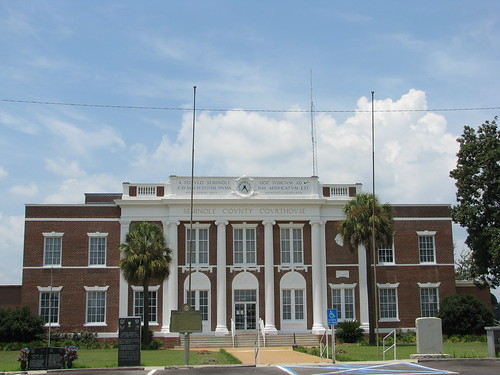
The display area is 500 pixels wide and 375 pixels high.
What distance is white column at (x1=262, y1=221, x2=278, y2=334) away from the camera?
48.8 m

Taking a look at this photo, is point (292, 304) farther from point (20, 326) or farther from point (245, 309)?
point (20, 326)

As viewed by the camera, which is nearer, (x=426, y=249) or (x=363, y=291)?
(x=363, y=291)

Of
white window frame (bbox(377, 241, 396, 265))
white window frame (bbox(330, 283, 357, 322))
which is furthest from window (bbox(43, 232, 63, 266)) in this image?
white window frame (bbox(377, 241, 396, 265))

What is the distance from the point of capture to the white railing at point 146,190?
50625 millimetres

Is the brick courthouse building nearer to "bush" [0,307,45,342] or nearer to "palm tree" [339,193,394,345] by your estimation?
"bush" [0,307,45,342]

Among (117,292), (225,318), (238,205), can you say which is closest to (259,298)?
(225,318)

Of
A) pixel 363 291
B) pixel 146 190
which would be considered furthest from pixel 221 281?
pixel 363 291

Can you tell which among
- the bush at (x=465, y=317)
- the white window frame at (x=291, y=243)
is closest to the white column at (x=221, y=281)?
the white window frame at (x=291, y=243)

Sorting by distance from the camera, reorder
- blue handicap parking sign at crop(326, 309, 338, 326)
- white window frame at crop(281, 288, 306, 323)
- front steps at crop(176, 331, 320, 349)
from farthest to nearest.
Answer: white window frame at crop(281, 288, 306, 323) → front steps at crop(176, 331, 320, 349) → blue handicap parking sign at crop(326, 309, 338, 326)

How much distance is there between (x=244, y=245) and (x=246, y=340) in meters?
6.81

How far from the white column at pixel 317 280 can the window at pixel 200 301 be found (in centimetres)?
766

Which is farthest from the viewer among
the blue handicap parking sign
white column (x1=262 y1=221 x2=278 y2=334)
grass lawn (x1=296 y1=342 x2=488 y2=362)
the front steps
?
white column (x1=262 y1=221 x2=278 y2=334)

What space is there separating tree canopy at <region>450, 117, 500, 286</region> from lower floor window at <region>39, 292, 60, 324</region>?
93.3 feet

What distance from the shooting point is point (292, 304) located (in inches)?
1960
